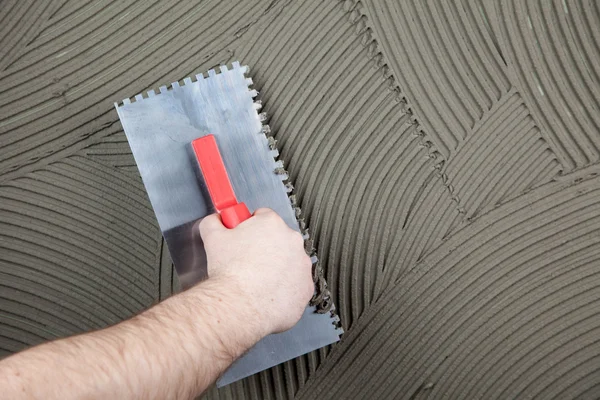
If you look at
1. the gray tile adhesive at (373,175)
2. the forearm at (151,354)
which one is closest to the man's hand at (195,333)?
the forearm at (151,354)

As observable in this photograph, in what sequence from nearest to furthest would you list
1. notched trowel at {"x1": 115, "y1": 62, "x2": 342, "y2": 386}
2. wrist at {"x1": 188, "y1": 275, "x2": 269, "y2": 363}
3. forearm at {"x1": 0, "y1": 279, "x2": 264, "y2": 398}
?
forearm at {"x1": 0, "y1": 279, "x2": 264, "y2": 398}
wrist at {"x1": 188, "y1": 275, "x2": 269, "y2": 363}
notched trowel at {"x1": 115, "y1": 62, "x2": 342, "y2": 386}

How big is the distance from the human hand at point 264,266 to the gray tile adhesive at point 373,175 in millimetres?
142

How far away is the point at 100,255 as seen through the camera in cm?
88

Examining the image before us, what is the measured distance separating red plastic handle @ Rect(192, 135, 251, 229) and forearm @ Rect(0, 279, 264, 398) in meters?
0.09

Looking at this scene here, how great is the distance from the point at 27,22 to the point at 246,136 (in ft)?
1.29

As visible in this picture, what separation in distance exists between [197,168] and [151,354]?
278mm

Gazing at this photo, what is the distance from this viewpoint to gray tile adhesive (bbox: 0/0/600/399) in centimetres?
85

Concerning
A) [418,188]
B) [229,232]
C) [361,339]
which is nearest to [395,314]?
[361,339]

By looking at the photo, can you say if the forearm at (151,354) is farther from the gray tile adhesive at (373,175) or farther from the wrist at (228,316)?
the gray tile adhesive at (373,175)

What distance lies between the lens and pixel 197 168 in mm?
797

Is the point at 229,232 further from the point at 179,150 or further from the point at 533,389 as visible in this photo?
the point at 533,389

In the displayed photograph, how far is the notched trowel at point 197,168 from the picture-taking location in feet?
2.62

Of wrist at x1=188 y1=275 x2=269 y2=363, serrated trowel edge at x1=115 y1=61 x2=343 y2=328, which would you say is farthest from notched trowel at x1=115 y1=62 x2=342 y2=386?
wrist at x1=188 y1=275 x2=269 y2=363

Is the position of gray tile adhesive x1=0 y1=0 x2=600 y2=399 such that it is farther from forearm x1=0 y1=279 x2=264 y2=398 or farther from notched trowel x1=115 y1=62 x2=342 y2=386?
forearm x1=0 y1=279 x2=264 y2=398
